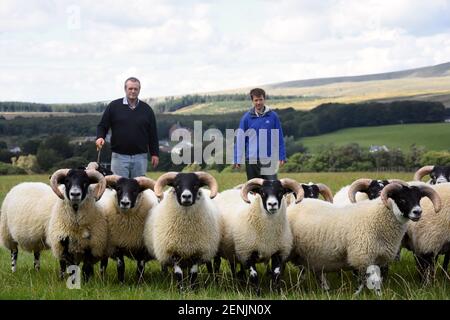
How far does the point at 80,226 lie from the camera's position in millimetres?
10383

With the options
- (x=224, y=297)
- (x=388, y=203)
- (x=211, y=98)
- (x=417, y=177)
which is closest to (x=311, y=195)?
(x=417, y=177)

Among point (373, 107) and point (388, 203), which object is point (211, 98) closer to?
point (373, 107)

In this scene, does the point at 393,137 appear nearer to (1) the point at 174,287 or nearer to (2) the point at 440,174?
(2) the point at 440,174

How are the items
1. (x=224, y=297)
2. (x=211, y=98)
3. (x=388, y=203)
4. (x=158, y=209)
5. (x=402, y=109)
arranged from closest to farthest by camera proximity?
(x=224, y=297) < (x=388, y=203) < (x=158, y=209) < (x=402, y=109) < (x=211, y=98)

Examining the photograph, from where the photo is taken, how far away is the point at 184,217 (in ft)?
33.3

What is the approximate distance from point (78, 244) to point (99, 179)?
1190 millimetres

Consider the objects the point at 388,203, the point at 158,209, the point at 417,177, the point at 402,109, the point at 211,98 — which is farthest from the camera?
the point at 211,98

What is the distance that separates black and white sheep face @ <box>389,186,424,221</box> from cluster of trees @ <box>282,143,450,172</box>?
5214 cm

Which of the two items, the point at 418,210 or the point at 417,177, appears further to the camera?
the point at 417,177

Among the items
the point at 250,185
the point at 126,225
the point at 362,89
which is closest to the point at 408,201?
the point at 250,185

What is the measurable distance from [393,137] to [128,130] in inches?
2907

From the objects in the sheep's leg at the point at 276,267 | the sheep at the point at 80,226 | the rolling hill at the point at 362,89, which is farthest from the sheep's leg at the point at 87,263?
the rolling hill at the point at 362,89

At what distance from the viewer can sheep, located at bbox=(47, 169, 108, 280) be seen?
33.9 ft

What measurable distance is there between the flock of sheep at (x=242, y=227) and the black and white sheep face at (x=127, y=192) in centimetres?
2
